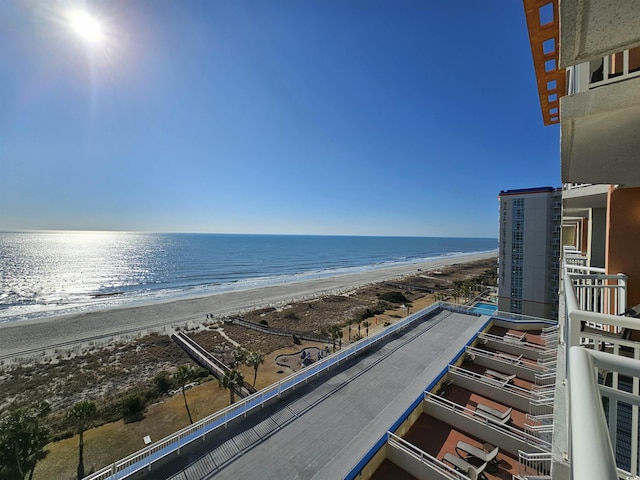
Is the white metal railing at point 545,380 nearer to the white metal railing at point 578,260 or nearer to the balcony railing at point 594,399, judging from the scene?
the white metal railing at point 578,260

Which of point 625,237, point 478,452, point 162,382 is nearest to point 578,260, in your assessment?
point 625,237

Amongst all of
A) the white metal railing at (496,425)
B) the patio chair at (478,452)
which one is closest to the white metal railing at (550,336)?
the white metal railing at (496,425)

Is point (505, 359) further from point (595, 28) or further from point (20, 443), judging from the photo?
point (20, 443)

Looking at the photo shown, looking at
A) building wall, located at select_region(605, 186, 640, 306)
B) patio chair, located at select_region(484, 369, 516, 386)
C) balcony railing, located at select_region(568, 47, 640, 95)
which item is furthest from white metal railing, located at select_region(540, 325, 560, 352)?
balcony railing, located at select_region(568, 47, 640, 95)

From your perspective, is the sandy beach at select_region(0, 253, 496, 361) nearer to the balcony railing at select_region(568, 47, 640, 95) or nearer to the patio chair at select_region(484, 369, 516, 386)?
the patio chair at select_region(484, 369, 516, 386)

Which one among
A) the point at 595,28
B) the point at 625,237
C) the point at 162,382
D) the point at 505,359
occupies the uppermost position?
the point at 595,28

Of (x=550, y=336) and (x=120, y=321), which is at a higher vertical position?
(x=550, y=336)
